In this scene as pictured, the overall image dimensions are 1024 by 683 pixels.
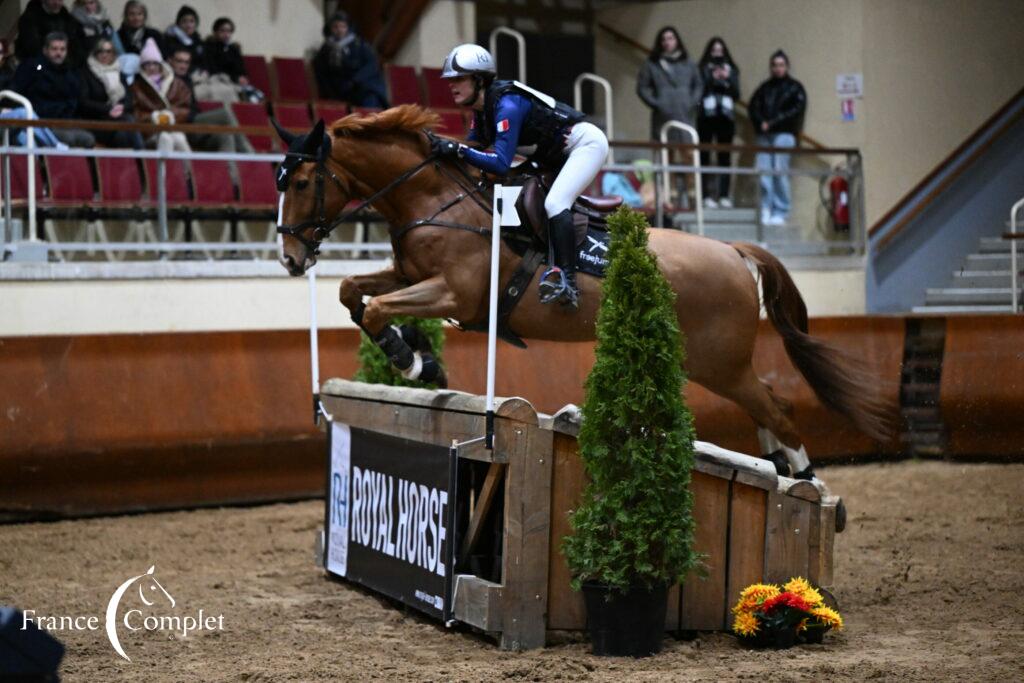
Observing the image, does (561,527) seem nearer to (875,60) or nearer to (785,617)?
(785,617)

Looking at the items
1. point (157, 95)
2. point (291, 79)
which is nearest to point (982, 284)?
point (157, 95)

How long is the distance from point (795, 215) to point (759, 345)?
2073mm

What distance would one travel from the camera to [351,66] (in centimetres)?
1238

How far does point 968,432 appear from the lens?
9.60m

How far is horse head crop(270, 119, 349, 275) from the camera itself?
597 centimetres

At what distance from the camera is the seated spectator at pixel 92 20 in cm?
884

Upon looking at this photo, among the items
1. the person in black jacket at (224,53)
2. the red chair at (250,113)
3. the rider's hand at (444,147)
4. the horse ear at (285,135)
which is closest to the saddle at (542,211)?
the rider's hand at (444,147)

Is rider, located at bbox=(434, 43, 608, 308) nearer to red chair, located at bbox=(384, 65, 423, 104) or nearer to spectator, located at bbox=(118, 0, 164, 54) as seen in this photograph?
spectator, located at bbox=(118, 0, 164, 54)

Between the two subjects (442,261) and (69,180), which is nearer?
(442,261)

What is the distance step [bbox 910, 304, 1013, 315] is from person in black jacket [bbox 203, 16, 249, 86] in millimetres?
6528

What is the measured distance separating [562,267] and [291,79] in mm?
7617

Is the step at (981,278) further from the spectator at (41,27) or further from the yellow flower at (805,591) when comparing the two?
the spectator at (41,27)

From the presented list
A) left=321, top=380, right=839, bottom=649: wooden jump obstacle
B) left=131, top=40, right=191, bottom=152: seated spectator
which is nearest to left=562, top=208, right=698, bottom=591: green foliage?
left=321, top=380, right=839, bottom=649: wooden jump obstacle

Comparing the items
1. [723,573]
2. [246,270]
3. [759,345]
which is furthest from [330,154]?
[759,345]
